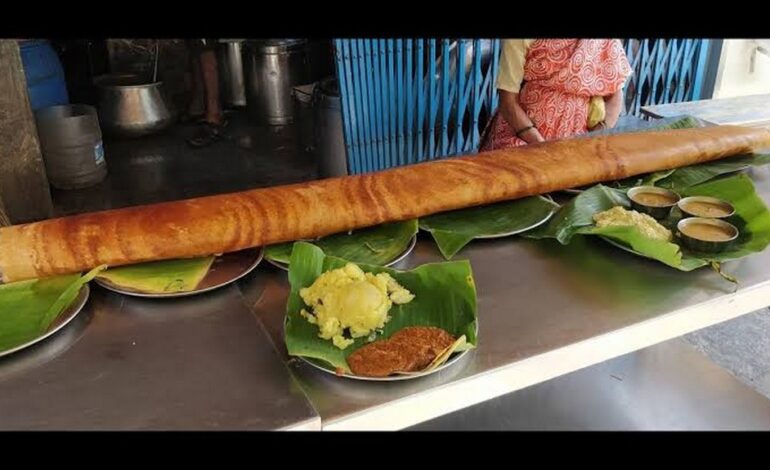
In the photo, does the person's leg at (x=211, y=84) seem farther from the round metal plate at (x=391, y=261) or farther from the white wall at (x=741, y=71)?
the round metal plate at (x=391, y=261)

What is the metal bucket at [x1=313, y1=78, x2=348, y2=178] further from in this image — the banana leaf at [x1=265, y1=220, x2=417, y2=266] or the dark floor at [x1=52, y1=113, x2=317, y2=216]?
the banana leaf at [x1=265, y1=220, x2=417, y2=266]

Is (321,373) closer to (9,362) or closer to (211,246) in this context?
(211,246)

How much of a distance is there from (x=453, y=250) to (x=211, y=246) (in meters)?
0.52

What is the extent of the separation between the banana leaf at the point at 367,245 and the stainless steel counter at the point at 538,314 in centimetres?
4

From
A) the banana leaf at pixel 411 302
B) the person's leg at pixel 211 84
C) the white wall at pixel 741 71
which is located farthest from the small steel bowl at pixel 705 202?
the person's leg at pixel 211 84

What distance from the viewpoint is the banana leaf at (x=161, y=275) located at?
51.4 inches

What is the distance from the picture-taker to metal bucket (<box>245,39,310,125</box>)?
216 inches

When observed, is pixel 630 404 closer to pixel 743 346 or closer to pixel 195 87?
pixel 743 346

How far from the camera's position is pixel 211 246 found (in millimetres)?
1378

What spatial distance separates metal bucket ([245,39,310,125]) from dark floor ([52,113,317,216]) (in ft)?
0.53

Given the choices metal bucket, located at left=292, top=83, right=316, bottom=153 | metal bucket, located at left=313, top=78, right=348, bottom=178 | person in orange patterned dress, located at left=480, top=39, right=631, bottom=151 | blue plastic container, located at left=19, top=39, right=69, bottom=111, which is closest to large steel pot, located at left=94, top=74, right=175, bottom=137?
blue plastic container, located at left=19, top=39, right=69, bottom=111

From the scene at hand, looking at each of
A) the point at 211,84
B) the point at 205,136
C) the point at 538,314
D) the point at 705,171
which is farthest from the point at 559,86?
the point at 211,84

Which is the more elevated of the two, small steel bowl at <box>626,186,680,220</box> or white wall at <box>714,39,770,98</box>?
small steel bowl at <box>626,186,680,220</box>

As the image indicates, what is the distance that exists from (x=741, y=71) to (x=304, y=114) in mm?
3112
